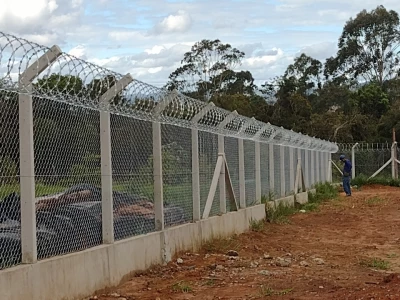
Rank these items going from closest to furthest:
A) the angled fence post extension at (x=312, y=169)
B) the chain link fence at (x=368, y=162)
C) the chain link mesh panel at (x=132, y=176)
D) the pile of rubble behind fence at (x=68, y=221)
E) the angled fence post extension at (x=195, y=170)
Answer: the pile of rubble behind fence at (x=68, y=221) → the chain link mesh panel at (x=132, y=176) → the angled fence post extension at (x=195, y=170) → the angled fence post extension at (x=312, y=169) → the chain link fence at (x=368, y=162)

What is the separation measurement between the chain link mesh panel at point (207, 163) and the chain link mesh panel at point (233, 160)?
0.75 metres

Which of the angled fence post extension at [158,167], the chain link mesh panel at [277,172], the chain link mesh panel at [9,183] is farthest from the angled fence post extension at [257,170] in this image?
the chain link mesh panel at [9,183]

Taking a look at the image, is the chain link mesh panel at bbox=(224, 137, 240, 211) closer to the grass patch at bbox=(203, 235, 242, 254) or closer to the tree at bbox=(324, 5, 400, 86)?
the grass patch at bbox=(203, 235, 242, 254)

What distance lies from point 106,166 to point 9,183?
1937 millimetres

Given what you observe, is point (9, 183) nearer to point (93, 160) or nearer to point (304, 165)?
point (93, 160)

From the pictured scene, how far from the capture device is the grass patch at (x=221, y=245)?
34.7 feet

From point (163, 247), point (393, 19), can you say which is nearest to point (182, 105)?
point (163, 247)

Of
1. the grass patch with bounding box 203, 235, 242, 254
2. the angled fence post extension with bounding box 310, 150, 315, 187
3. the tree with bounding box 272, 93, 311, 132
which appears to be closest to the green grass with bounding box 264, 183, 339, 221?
the angled fence post extension with bounding box 310, 150, 315, 187

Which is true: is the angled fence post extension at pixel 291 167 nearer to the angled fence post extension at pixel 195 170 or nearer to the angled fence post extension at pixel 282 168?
the angled fence post extension at pixel 282 168

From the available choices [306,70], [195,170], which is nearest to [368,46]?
[306,70]

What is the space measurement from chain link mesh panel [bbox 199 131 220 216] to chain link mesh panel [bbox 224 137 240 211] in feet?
2.48

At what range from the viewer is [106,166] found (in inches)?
295

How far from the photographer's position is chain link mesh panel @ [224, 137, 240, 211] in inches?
504

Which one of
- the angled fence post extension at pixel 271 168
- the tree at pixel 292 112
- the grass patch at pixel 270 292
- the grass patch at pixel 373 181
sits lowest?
the grass patch at pixel 373 181
